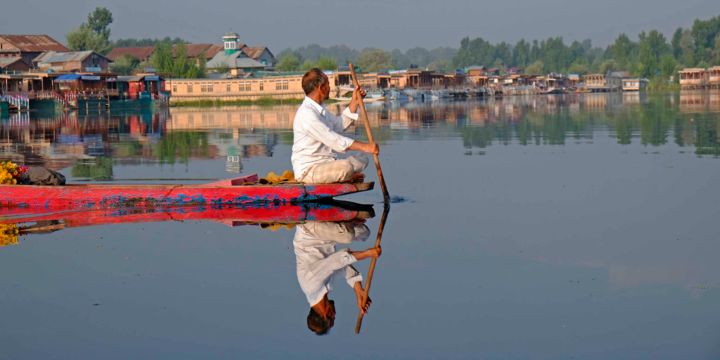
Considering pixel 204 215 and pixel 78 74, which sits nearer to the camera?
pixel 204 215

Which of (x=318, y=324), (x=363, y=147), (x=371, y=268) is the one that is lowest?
(x=318, y=324)

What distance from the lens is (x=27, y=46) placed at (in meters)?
84.3

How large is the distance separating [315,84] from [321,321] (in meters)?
4.60

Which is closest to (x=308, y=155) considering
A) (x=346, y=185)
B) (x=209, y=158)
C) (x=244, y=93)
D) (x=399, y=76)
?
(x=346, y=185)

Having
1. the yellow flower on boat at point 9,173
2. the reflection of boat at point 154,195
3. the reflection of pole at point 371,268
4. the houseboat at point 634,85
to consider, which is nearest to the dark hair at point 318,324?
the reflection of pole at point 371,268

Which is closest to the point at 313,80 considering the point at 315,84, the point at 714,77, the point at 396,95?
the point at 315,84

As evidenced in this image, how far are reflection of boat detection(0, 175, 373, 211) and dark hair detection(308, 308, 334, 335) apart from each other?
503cm

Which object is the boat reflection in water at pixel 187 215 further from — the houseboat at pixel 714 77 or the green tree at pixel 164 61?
the houseboat at pixel 714 77

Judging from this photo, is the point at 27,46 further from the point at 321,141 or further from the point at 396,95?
the point at 321,141

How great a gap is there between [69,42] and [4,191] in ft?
319

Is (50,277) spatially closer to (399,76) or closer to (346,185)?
(346,185)

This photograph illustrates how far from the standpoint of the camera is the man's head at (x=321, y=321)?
661cm

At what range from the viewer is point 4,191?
12.4m

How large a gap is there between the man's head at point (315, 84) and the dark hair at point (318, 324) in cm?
442
